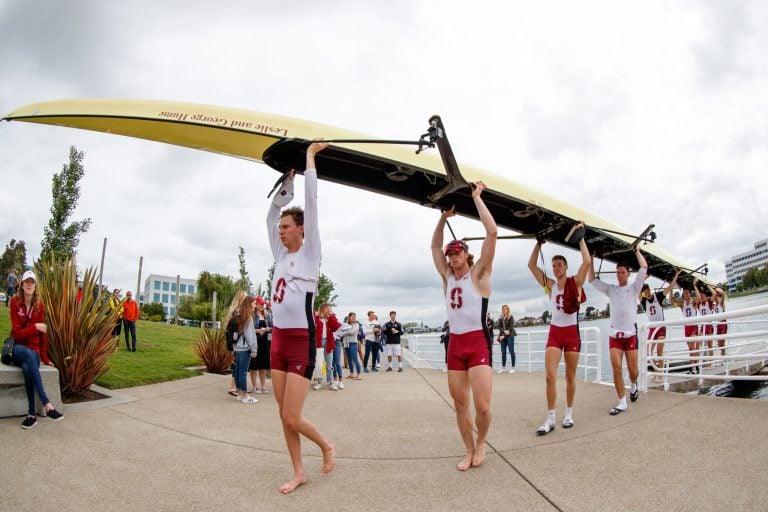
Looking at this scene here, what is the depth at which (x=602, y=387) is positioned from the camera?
7855 millimetres

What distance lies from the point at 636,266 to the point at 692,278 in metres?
2.88

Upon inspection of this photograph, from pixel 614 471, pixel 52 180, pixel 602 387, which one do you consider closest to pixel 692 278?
pixel 602 387

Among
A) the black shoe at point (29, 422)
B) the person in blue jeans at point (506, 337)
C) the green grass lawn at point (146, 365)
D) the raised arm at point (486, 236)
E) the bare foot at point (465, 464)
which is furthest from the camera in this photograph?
the person in blue jeans at point (506, 337)

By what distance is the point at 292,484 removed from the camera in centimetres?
337

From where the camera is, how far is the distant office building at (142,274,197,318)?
10725 cm

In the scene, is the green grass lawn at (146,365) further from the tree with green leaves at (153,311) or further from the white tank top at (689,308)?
the tree with green leaves at (153,311)

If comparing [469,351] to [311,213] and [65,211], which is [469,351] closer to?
[311,213]

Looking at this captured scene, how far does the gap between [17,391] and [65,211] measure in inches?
732

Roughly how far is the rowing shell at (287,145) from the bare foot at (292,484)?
279 cm

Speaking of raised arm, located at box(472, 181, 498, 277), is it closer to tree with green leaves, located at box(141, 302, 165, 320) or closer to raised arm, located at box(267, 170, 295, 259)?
raised arm, located at box(267, 170, 295, 259)

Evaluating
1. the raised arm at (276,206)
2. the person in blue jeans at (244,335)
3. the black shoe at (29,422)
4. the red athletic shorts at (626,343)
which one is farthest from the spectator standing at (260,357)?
the red athletic shorts at (626,343)

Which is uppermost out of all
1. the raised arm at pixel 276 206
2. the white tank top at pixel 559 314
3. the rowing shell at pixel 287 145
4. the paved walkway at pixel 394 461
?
the rowing shell at pixel 287 145

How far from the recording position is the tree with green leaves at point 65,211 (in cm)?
1958

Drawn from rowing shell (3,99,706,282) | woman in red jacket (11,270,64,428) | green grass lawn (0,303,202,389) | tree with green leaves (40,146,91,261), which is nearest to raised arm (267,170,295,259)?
rowing shell (3,99,706,282)
